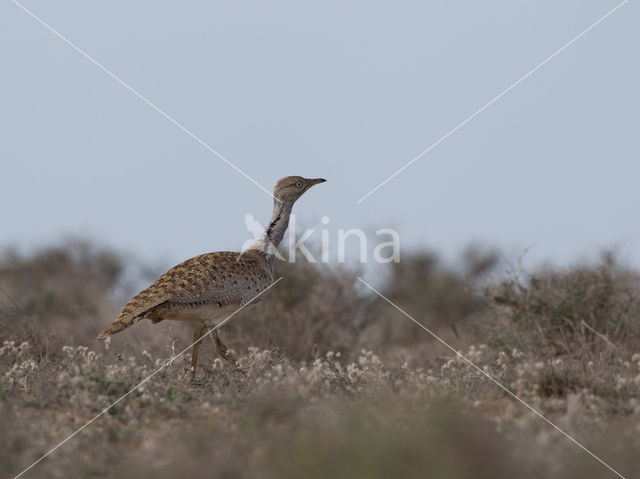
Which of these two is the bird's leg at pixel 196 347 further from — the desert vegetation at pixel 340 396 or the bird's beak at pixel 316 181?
the bird's beak at pixel 316 181

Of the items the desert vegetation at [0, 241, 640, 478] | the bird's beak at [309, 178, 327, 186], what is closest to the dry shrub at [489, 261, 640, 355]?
the desert vegetation at [0, 241, 640, 478]

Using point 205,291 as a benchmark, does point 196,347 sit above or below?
below

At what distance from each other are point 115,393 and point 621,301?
6.44 meters

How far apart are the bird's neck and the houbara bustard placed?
0.01 meters

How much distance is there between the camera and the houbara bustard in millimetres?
6160

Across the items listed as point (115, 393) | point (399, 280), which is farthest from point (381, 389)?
point (399, 280)

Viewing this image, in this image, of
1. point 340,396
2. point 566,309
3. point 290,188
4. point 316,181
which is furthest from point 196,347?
point 566,309

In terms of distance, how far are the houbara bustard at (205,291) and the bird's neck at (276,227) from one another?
1 centimetres

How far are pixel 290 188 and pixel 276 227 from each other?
0.41 metres

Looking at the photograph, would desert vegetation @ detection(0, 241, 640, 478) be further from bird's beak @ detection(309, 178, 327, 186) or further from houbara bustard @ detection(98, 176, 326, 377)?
bird's beak @ detection(309, 178, 327, 186)

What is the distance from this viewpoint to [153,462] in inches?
139

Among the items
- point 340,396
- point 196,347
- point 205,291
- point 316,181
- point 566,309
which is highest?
point 316,181

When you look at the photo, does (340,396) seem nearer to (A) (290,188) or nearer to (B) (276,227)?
(B) (276,227)

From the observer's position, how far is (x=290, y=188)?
7.85 metres
